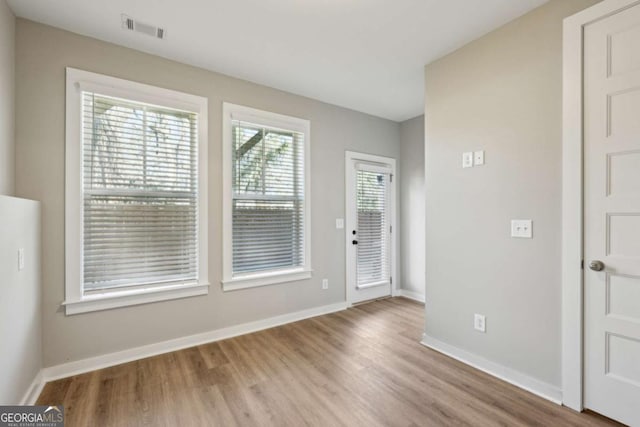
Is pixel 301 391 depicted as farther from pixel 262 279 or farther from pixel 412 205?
pixel 412 205

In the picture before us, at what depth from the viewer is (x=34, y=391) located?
1951 millimetres

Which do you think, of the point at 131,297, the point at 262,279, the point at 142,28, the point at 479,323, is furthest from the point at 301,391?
the point at 142,28

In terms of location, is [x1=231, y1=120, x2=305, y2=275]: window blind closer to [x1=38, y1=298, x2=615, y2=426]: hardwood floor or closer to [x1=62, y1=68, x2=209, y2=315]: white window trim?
[x1=62, y1=68, x2=209, y2=315]: white window trim

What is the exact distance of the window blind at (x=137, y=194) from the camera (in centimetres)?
237

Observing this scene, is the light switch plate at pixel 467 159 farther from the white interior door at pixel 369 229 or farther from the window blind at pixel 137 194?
the window blind at pixel 137 194

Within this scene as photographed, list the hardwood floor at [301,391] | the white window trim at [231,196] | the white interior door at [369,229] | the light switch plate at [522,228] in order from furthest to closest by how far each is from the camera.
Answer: the white interior door at [369,229]
the white window trim at [231,196]
the light switch plate at [522,228]
the hardwood floor at [301,391]

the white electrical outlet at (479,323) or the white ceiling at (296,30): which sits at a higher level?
the white ceiling at (296,30)

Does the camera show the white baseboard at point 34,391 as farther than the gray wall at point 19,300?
Yes

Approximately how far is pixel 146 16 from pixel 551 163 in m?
3.12

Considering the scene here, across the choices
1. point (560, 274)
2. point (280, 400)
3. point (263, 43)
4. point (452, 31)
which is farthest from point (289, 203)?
point (560, 274)

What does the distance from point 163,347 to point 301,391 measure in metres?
1.43

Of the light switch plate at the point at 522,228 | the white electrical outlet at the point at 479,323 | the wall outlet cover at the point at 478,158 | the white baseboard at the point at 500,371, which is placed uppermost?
the wall outlet cover at the point at 478,158
